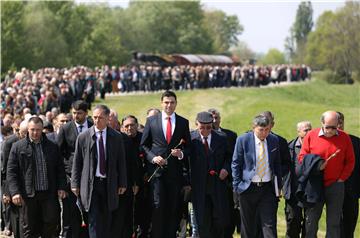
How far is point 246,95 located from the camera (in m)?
48.1

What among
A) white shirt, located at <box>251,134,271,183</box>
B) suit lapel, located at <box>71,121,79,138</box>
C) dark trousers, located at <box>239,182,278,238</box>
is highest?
suit lapel, located at <box>71,121,79,138</box>

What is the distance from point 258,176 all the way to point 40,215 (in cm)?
346

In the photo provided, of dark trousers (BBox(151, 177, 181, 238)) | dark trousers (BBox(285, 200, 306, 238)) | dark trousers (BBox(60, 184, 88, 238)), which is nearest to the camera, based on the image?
dark trousers (BBox(151, 177, 181, 238))

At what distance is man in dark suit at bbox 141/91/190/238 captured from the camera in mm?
12031

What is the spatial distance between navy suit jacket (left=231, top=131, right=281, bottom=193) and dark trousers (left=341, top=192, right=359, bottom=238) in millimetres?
1493

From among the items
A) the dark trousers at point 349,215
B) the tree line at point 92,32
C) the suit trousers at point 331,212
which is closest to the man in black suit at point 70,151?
the suit trousers at point 331,212

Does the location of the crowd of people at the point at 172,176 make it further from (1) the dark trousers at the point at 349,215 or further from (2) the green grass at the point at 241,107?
(2) the green grass at the point at 241,107

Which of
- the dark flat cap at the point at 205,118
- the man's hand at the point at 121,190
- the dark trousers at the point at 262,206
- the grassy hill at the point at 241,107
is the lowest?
the grassy hill at the point at 241,107

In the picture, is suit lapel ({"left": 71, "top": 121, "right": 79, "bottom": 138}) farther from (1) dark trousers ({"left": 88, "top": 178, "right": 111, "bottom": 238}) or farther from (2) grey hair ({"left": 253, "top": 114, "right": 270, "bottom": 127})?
(2) grey hair ({"left": 253, "top": 114, "right": 270, "bottom": 127})

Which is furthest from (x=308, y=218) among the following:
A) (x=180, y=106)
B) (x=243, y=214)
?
(x=180, y=106)

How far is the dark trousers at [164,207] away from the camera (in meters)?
12.0

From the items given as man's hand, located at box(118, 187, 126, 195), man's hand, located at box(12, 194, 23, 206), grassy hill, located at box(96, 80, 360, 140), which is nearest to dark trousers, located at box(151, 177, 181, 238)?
man's hand, located at box(118, 187, 126, 195)

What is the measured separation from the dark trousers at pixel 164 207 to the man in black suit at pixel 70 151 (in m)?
1.23

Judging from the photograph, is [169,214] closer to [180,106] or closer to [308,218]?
[308,218]
